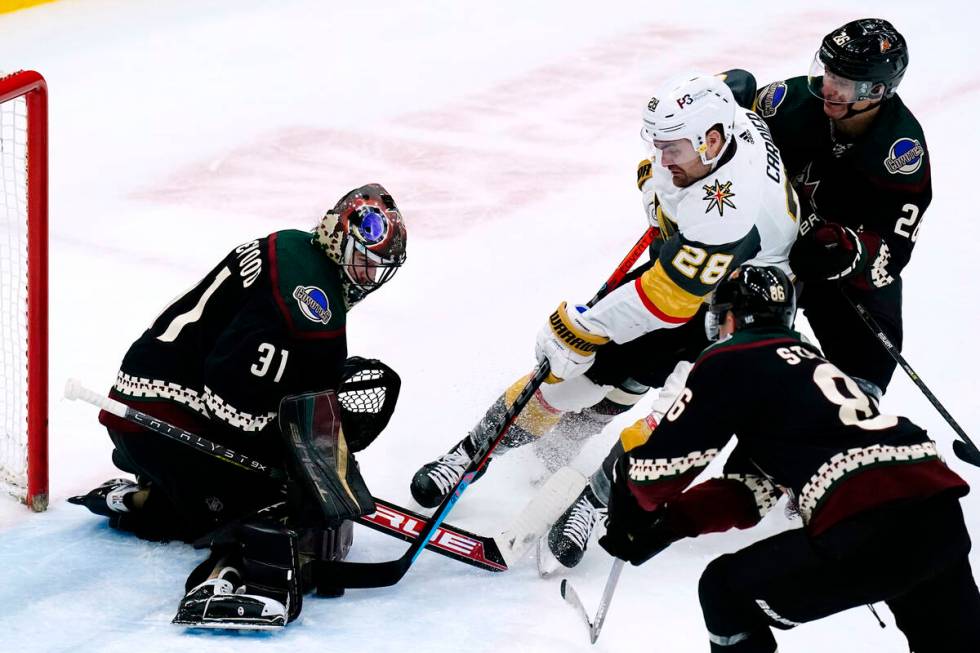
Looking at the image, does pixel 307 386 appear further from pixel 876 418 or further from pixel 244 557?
pixel 876 418

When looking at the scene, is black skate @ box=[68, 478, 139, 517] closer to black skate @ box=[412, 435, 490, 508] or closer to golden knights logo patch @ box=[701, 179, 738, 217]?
black skate @ box=[412, 435, 490, 508]

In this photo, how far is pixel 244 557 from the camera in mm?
2842

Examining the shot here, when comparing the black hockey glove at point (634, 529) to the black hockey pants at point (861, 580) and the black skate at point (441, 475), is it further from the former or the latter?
the black skate at point (441, 475)

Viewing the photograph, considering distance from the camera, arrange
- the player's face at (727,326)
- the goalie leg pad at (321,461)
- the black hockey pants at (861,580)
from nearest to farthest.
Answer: the black hockey pants at (861,580), the player's face at (727,326), the goalie leg pad at (321,461)

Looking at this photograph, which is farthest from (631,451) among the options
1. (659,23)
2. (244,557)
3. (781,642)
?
(659,23)

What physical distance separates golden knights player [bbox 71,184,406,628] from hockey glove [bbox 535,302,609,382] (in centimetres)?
55

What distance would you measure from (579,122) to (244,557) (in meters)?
3.76

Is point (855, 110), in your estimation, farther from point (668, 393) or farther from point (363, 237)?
point (363, 237)

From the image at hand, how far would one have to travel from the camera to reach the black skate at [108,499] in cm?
310

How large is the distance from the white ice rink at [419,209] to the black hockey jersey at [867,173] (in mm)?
852

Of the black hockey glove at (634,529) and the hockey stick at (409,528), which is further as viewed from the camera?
the hockey stick at (409,528)

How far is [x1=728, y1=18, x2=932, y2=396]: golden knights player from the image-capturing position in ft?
10.6

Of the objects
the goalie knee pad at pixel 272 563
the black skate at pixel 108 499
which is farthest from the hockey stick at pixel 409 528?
the black skate at pixel 108 499

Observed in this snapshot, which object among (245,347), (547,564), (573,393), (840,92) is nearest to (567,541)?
(547,564)
